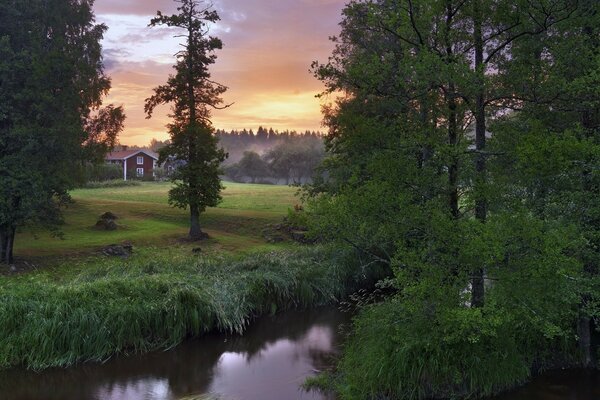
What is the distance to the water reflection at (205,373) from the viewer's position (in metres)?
11.9

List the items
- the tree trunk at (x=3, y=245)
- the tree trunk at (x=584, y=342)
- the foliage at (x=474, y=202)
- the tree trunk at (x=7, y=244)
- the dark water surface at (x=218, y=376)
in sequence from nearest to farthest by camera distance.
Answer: the foliage at (x=474, y=202) → the dark water surface at (x=218, y=376) → the tree trunk at (x=584, y=342) → the tree trunk at (x=7, y=244) → the tree trunk at (x=3, y=245)

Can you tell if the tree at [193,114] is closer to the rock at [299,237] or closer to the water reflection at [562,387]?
the rock at [299,237]

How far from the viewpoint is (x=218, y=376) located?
13219 mm

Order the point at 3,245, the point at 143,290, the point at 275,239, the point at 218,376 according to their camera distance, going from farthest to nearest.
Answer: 1. the point at 275,239
2. the point at 3,245
3. the point at 143,290
4. the point at 218,376

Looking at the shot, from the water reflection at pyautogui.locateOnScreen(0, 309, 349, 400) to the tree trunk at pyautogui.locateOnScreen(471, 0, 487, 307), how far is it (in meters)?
4.49

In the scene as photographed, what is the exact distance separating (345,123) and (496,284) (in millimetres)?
5102

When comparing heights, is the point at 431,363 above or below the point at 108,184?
below

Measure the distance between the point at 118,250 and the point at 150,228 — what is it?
653 centimetres

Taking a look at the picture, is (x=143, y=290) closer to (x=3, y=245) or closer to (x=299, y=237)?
(x=3, y=245)

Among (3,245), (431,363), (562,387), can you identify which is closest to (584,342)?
(562,387)

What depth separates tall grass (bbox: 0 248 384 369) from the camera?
13203mm

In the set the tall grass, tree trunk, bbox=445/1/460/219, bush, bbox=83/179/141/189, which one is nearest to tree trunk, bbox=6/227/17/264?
A: the tall grass

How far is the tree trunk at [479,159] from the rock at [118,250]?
16.5m

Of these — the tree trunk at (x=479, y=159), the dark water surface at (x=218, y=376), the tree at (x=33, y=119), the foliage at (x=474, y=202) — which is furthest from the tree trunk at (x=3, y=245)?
the tree trunk at (x=479, y=159)
